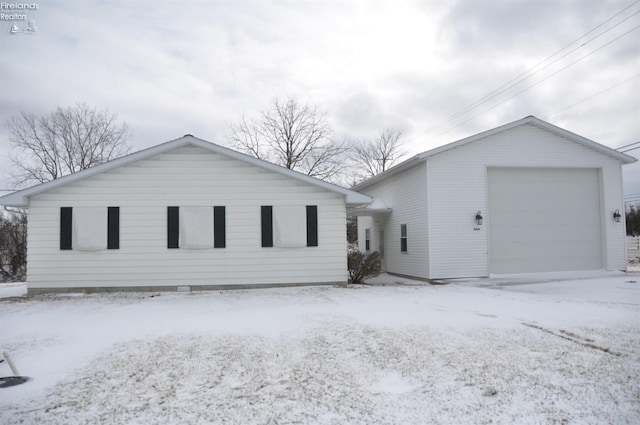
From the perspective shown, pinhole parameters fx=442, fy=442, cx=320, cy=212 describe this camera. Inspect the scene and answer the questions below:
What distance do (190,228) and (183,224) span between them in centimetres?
21

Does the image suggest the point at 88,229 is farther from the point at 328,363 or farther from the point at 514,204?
the point at 514,204

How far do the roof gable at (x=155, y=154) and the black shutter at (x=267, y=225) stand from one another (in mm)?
1089

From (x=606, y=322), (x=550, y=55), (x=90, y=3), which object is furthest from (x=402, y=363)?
(x=550, y=55)

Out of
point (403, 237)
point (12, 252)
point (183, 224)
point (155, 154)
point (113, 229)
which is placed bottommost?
point (12, 252)

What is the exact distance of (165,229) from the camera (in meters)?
11.9

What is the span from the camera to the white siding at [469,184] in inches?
542

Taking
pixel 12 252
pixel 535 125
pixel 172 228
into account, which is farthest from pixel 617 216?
pixel 12 252

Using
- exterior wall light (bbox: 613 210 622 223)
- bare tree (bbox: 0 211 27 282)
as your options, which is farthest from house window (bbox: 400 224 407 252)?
bare tree (bbox: 0 211 27 282)

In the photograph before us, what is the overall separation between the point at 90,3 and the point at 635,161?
55.8 ft

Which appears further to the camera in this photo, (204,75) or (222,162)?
(204,75)

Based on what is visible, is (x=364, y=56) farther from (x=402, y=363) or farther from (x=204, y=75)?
(x=402, y=363)

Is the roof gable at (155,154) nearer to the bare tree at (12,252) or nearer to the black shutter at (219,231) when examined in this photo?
the black shutter at (219,231)

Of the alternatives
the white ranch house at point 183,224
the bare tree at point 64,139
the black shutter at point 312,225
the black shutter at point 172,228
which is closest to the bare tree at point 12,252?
the bare tree at point 64,139

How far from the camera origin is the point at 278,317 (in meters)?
7.75
